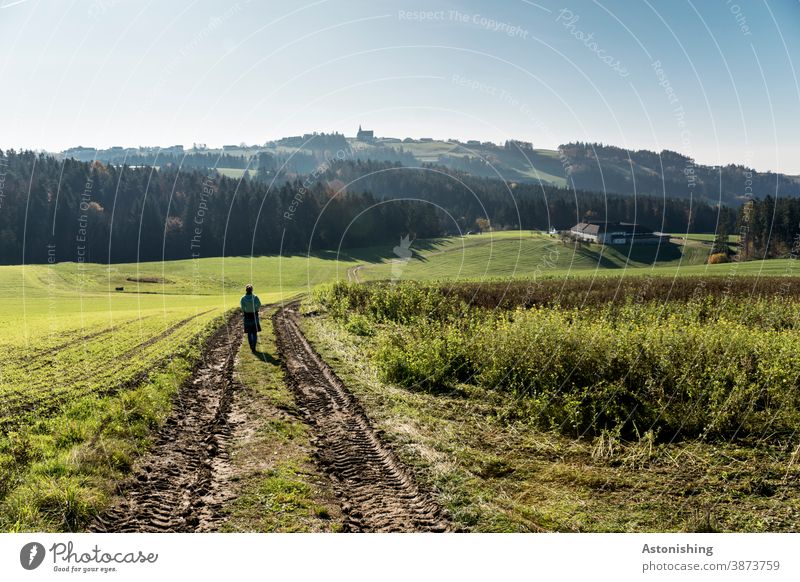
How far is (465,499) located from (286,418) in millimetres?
4931

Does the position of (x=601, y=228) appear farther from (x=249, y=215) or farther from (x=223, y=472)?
(x=223, y=472)

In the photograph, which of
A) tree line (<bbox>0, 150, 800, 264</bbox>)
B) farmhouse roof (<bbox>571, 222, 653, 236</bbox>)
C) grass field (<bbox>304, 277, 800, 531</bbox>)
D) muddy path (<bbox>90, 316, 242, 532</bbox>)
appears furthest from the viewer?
farmhouse roof (<bbox>571, 222, 653, 236</bbox>)

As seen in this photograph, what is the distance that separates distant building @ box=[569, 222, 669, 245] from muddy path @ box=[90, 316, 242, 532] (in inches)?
3331

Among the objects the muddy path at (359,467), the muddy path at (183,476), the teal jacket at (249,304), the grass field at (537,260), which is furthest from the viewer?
the grass field at (537,260)

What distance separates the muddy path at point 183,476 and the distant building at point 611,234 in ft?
278

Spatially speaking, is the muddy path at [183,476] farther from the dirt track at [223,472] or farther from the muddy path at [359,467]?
the muddy path at [359,467]

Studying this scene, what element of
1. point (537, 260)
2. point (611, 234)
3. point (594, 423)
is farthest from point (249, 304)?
point (611, 234)

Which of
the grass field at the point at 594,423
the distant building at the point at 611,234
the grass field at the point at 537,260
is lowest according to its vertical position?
the grass field at the point at 594,423

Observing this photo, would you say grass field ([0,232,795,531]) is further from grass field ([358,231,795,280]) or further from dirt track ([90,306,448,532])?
grass field ([358,231,795,280])

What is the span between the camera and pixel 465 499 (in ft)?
23.0
